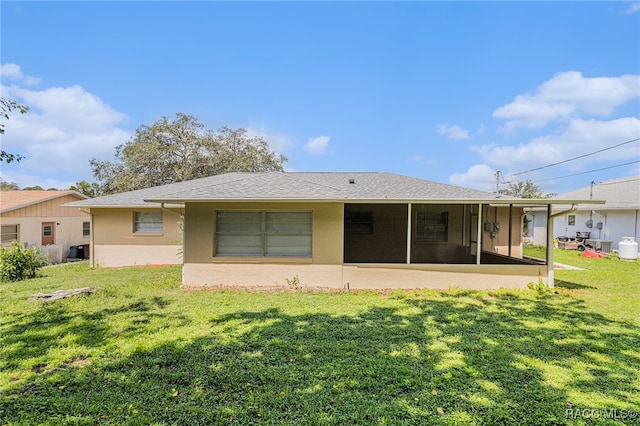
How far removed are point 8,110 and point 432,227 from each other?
38.5ft

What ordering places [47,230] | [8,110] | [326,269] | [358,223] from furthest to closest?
1. [47,230]
2. [358,223]
3. [326,269]
4. [8,110]

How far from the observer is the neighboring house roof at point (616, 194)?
58.5 feet

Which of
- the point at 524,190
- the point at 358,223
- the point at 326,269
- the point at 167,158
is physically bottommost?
the point at 326,269

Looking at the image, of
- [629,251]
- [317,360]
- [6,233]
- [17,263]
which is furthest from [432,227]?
[6,233]

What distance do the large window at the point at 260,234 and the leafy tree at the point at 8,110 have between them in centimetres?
402

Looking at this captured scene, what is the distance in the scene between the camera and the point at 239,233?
847cm

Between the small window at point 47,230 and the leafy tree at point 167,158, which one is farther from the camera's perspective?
the leafy tree at point 167,158

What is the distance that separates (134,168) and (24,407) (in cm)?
2454

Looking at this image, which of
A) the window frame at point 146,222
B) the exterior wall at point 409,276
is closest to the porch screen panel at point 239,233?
the exterior wall at point 409,276

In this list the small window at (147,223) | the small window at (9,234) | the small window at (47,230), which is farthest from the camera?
the small window at (47,230)

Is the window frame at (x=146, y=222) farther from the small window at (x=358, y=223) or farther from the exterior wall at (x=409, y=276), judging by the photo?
the small window at (x=358, y=223)

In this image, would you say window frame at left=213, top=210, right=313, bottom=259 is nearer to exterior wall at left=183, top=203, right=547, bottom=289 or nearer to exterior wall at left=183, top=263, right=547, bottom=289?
exterior wall at left=183, top=203, right=547, bottom=289

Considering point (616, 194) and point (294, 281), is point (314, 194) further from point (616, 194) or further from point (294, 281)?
point (616, 194)

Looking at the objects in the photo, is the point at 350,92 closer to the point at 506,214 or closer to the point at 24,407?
the point at 506,214
